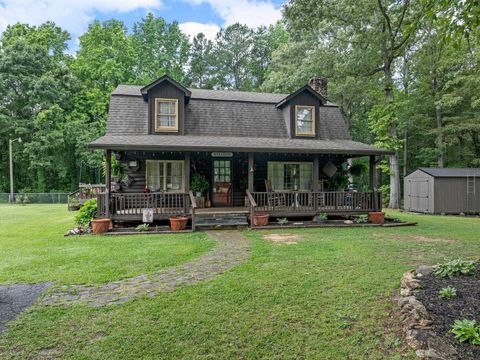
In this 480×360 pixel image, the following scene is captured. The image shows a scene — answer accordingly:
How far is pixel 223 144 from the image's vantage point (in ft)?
37.0

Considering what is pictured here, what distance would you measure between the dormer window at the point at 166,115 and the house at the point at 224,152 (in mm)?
39

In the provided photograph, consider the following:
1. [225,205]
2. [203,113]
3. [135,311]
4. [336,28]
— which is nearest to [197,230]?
[225,205]

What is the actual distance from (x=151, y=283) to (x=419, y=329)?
383 centimetres

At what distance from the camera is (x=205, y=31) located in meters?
38.0

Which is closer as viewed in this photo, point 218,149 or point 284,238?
point 284,238

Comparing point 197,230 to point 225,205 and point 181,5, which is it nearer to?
point 225,205

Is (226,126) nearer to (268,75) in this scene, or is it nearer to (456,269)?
(456,269)

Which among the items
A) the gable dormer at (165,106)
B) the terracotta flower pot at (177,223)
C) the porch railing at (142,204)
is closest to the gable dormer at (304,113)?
the gable dormer at (165,106)

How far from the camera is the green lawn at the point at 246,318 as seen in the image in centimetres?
329

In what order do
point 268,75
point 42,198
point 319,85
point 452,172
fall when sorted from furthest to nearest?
1. point 268,75
2. point 42,198
3. point 452,172
4. point 319,85

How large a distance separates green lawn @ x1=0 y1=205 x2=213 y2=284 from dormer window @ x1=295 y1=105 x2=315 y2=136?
6748mm

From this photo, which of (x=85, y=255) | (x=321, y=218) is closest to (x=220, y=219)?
(x=321, y=218)

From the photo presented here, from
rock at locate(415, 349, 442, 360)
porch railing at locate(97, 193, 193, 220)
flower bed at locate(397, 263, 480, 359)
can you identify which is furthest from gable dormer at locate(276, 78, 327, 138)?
rock at locate(415, 349, 442, 360)

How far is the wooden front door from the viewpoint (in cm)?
1318
